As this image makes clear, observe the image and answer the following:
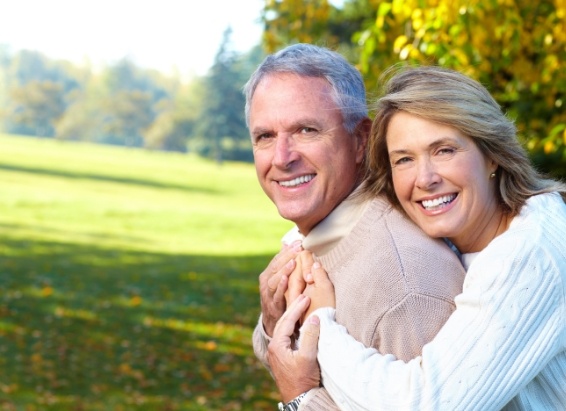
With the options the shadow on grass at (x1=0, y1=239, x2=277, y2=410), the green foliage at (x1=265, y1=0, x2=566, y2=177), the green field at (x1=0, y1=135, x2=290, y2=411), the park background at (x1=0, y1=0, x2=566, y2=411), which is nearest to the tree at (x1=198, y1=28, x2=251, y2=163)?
the park background at (x1=0, y1=0, x2=566, y2=411)

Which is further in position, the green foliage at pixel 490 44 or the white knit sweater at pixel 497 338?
the green foliage at pixel 490 44

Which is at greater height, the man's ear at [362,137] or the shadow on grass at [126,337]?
the man's ear at [362,137]

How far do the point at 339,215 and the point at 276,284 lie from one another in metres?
0.39

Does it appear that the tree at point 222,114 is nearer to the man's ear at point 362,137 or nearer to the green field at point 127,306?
the green field at point 127,306

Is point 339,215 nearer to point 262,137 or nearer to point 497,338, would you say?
point 262,137

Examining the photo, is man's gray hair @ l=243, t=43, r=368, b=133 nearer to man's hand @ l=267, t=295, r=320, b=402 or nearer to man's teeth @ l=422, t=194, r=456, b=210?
man's teeth @ l=422, t=194, r=456, b=210

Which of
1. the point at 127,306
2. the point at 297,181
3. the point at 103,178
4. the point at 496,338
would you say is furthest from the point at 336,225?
the point at 103,178

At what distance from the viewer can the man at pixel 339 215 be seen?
228 cm

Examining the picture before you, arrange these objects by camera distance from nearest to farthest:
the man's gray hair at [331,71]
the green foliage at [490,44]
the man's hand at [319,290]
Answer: the man's hand at [319,290], the man's gray hair at [331,71], the green foliage at [490,44]

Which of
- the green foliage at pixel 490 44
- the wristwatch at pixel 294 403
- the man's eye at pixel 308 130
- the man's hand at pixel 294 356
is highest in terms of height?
the green foliage at pixel 490 44

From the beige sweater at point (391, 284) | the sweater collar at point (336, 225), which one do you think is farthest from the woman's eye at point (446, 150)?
the sweater collar at point (336, 225)

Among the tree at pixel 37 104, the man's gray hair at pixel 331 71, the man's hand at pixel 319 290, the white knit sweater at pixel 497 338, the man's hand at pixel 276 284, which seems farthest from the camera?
the tree at pixel 37 104

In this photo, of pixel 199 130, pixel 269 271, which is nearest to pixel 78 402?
pixel 269 271

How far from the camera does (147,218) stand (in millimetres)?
29328
